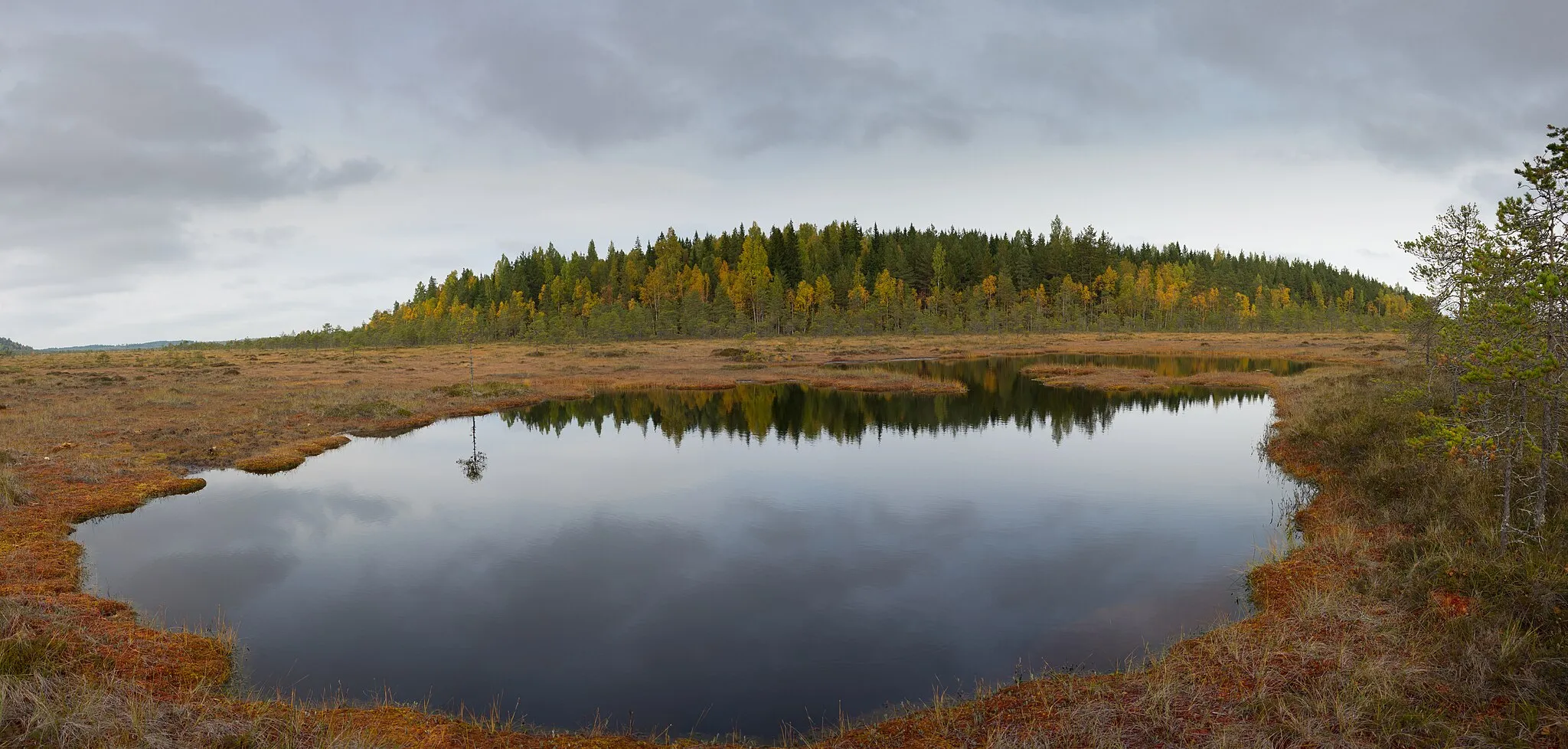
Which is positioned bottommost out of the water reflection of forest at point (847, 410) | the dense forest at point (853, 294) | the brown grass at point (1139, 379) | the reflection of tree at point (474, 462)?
the reflection of tree at point (474, 462)

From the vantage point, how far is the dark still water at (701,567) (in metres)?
13.8

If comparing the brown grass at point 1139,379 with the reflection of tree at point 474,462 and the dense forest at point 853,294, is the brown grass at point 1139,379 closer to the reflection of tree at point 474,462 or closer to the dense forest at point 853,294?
the reflection of tree at point 474,462

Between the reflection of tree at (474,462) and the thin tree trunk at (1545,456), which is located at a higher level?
the thin tree trunk at (1545,456)

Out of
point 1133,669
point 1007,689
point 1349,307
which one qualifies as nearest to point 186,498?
point 1007,689

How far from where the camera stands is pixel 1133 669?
12727mm

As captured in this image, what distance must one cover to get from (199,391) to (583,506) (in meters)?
46.0

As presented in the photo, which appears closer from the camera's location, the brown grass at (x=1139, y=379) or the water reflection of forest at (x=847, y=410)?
the water reflection of forest at (x=847, y=410)

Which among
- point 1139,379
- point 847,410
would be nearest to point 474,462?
point 847,410

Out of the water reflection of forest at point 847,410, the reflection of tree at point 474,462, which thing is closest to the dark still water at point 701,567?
the reflection of tree at point 474,462

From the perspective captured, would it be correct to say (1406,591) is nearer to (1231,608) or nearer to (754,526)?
(1231,608)

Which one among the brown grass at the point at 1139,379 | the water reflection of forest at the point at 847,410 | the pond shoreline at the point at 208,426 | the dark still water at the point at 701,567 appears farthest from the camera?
the brown grass at the point at 1139,379

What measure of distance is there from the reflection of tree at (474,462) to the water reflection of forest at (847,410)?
14.3 feet

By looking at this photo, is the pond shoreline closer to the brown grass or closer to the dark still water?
the dark still water

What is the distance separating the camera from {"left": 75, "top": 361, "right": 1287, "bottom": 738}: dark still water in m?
13.8
